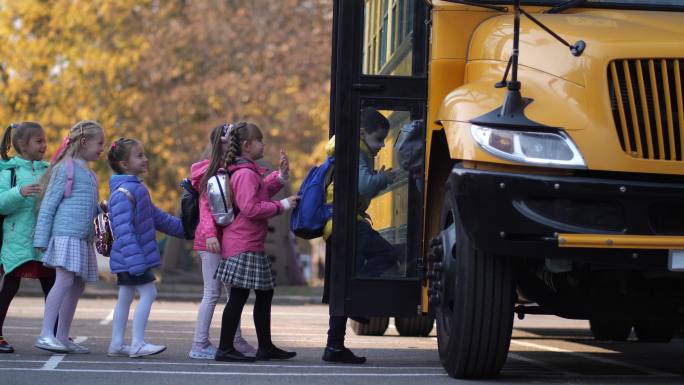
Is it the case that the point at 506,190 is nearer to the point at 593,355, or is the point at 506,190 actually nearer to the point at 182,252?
the point at 593,355

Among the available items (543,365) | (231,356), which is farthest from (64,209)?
(543,365)

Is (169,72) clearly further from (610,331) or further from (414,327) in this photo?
(610,331)

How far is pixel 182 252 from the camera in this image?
20359mm

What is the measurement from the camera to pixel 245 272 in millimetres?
7883

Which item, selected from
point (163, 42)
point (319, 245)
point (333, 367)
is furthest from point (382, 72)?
point (163, 42)

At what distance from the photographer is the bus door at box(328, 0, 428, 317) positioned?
7.28m

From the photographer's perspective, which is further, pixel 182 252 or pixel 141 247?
pixel 182 252

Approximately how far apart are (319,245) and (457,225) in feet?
76.9

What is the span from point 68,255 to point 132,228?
1.49 feet

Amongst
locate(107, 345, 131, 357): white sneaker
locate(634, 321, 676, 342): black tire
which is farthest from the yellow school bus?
locate(634, 321, 676, 342): black tire

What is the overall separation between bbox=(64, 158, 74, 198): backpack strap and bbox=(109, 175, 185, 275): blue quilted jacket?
0.31 m

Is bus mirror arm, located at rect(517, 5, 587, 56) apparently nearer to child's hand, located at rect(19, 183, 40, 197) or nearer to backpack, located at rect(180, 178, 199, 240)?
backpack, located at rect(180, 178, 199, 240)

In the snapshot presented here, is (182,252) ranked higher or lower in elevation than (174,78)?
lower

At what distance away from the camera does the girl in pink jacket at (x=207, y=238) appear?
8.10 meters
